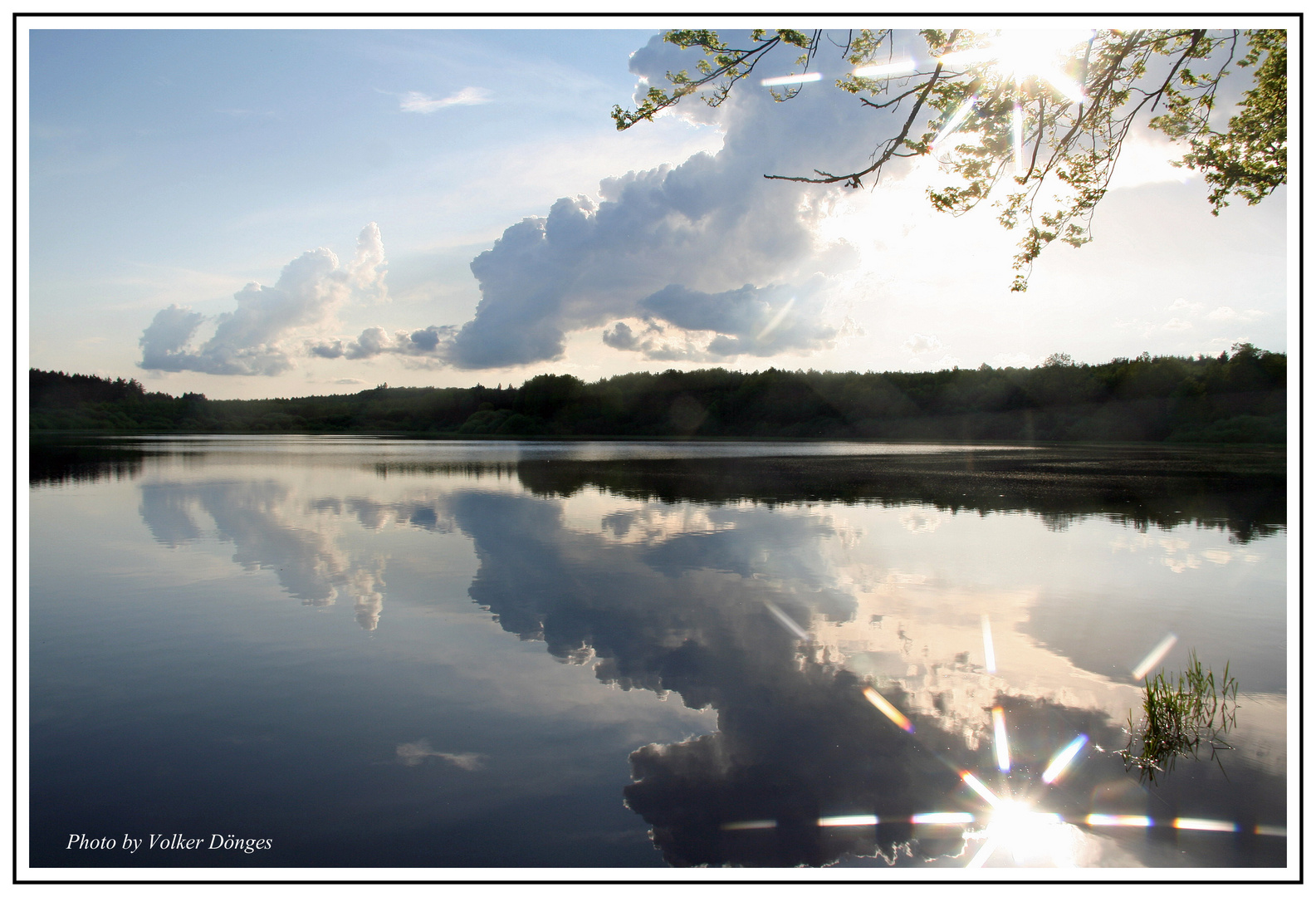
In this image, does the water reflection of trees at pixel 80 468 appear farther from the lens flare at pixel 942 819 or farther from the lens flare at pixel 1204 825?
the lens flare at pixel 1204 825

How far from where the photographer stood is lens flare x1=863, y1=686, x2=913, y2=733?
5352mm

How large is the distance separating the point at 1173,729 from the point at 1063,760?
1074 millimetres

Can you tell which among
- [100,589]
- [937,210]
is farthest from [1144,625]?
[100,589]

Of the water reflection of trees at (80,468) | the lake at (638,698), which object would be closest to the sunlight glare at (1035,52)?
the lake at (638,698)

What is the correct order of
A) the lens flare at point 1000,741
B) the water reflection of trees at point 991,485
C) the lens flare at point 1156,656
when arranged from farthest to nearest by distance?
the water reflection of trees at point 991,485 → the lens flare at point 1156,656 → the lens flare at point 1000,741

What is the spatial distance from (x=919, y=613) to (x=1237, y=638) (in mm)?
3235

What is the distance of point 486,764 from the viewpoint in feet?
15.5

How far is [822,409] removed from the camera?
133125 millimetres

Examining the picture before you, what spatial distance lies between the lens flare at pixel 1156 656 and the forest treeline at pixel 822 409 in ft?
265

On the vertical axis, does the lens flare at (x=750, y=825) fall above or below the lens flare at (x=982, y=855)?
above

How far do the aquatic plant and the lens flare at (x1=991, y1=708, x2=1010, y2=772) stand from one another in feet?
2.49

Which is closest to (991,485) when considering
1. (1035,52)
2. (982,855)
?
(1035,52)

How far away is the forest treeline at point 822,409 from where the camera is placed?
272 feet

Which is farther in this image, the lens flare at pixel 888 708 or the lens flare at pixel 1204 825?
the lens flare at pixel 888 708
